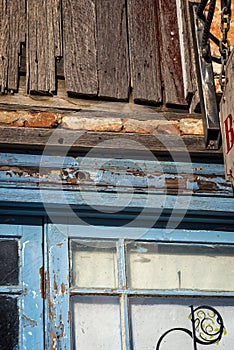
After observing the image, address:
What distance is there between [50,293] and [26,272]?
17 cm

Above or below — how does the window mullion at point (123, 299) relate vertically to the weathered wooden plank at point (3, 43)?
below

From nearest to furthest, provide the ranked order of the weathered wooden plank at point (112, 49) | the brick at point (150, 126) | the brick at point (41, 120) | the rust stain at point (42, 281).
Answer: the rust stain at point (42, 281) → the brick at point (41, 120) → the brick at point (150, 126) → the weathered wooden plank at point (112, 49)

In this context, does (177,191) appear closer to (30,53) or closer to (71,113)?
(71,113)

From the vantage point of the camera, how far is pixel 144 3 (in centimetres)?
486

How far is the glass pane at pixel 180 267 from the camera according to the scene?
4.21 meters

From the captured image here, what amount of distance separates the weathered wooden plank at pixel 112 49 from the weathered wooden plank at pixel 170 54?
23cm

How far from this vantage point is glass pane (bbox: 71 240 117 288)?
4137 mm

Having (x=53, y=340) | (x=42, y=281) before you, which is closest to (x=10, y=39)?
(x=42, y=281)

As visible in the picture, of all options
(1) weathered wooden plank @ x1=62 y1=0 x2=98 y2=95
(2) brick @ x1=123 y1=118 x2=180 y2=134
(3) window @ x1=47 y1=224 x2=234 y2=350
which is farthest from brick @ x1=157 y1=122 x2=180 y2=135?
(3) window @ x1=47 y1=224 x2=234 y2=350

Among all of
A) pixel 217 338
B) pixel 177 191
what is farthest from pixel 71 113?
pixel 217 338

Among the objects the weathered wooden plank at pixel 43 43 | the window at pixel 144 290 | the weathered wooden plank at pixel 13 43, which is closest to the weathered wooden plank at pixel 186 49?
the weathered wooden plank at pixel 43 43

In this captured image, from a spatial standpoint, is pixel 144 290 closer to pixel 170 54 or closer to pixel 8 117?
pixel 8 117

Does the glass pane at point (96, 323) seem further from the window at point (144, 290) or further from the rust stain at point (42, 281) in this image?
the rust stain at point (42, 281)

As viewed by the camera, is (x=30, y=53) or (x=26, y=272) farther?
(x=30, y=53)
